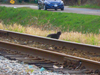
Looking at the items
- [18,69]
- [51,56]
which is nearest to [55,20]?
[51,56]

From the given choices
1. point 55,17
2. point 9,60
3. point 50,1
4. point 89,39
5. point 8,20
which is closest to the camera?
point 9,60

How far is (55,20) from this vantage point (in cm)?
1691

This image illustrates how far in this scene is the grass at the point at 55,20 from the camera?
46.9 feet

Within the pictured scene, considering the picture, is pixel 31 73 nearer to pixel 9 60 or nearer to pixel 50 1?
→ pixel 9 60

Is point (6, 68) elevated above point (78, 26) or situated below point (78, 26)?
above

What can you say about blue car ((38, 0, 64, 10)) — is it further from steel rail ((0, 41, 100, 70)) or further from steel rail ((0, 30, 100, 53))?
steel rail ((0, 41, 100, 70))

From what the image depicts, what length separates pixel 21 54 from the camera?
797 centimetres

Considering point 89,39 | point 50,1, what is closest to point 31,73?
point 89,39

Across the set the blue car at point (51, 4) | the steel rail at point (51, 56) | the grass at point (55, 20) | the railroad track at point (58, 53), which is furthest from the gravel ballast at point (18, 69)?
the blue car at point (51, 4)

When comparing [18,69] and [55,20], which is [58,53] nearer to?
[18,69]

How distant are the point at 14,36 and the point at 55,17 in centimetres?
739

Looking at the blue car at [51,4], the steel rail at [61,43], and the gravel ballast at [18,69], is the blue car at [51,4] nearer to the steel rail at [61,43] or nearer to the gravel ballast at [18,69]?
the steel rail at [61,43]

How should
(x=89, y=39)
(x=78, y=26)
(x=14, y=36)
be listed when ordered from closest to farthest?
(x=89, y=39), (x=14, y=36), (x=78, y=26)

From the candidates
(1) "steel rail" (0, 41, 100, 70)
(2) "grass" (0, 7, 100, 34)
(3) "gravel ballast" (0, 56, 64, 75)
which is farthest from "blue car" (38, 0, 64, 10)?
(3) "gravel ballast" (0, 56, 64, 75)
